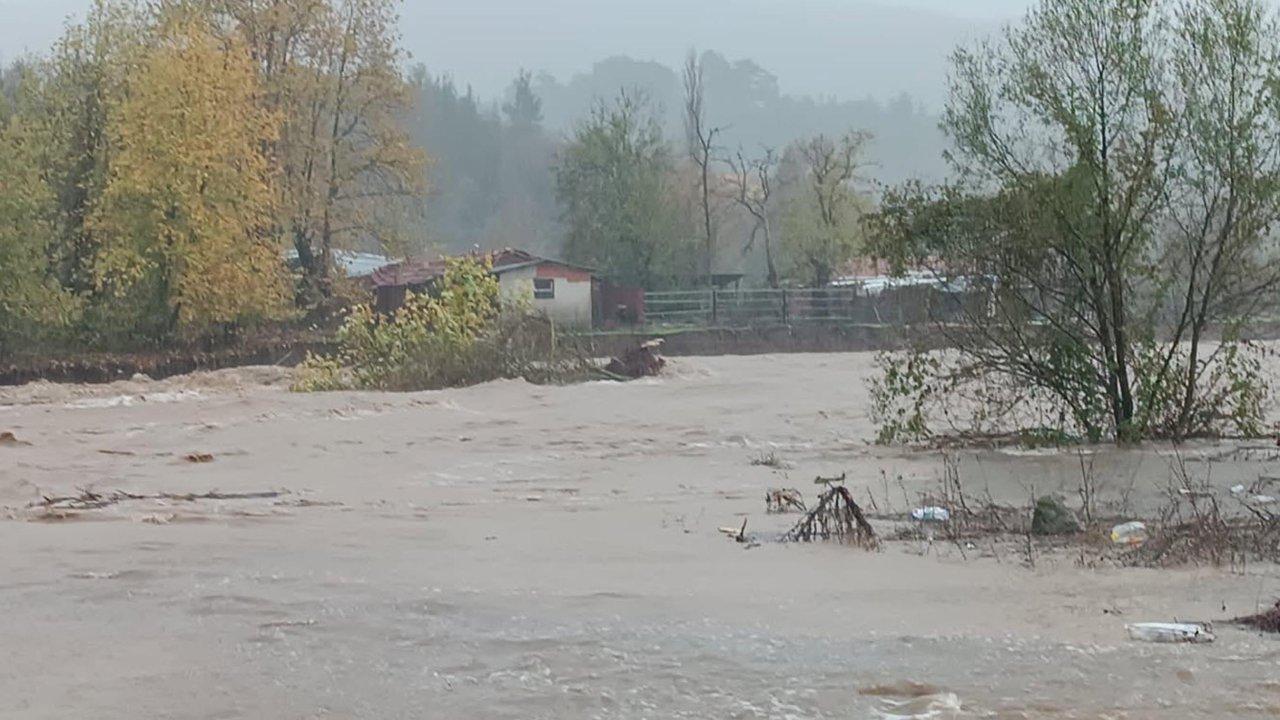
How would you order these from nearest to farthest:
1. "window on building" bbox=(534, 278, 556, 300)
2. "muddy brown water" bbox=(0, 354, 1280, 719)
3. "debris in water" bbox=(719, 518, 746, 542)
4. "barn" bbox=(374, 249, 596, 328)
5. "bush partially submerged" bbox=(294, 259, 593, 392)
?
"muddy brown water" bbox=(0, 354, 1280, 719) → "debris in water" bbox=(719, 518, 746, 542) → "bush partially submerged" bbox=(294, 259, 593, 392) → "barn" bbox=(374, 249, 596, 328) → "window on building" bbox=(534, 278, 556, 300)

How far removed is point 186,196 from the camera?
40.5 m

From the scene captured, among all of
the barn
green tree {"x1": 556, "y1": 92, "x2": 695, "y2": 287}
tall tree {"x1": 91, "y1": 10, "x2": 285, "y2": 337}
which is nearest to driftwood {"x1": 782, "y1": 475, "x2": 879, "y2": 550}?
tall tree {"x1": 91, "y1": 10, "x2": 285, "y2": 337}

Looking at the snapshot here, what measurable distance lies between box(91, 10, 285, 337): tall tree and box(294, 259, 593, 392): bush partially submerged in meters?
12.5

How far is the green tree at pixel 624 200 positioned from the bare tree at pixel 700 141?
99.1 inches

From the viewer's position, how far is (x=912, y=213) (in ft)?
59.1

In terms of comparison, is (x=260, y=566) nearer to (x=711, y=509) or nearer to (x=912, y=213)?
(x=711, y=509)

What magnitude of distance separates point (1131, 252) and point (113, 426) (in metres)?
13.8

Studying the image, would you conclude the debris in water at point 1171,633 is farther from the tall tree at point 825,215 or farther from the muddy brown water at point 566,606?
the tall tree at point 825,215

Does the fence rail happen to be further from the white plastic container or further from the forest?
the white plastic container

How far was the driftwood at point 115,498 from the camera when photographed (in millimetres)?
12088

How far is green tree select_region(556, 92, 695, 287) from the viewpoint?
219ft

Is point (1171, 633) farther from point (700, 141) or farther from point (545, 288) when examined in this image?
point (700, 141)

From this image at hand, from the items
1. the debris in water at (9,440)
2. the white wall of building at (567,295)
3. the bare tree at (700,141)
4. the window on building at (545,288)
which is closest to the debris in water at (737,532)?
the debris in water at (9,440)

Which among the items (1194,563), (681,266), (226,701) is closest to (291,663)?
(226,701)
